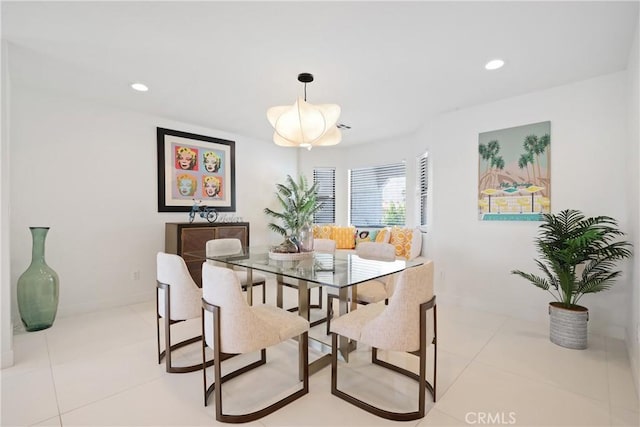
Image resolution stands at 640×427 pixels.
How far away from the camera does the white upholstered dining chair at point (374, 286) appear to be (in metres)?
2.48

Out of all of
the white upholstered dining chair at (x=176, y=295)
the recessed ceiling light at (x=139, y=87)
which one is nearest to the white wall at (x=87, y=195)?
the recessed ceiling light at (x=139, y=87)

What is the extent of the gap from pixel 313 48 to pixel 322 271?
169 cm

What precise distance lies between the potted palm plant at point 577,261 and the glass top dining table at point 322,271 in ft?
4.21

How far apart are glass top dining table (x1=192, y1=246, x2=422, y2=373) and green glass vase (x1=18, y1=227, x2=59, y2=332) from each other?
172 centimetres

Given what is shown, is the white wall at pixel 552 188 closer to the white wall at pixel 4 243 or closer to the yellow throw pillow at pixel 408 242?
the yellow throw pillow at pixel 408 242

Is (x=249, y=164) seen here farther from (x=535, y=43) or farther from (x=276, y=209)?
(x=535, y=43)

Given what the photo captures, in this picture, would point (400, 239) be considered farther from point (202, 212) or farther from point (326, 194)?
point (202, 212)

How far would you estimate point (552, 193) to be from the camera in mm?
2916

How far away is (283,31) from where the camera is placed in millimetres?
1994

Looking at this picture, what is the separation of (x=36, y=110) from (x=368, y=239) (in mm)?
4477

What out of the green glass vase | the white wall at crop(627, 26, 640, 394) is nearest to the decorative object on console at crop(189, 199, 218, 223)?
the green glass vase

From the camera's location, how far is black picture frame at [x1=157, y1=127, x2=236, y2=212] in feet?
12.9

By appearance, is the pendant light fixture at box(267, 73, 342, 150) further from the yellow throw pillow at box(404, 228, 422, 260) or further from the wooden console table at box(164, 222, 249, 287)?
the yellow throw pillow at box(404, 228, 422, 260)

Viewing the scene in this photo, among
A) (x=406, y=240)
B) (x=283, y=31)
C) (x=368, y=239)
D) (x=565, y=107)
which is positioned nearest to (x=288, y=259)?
(x=283, y=31)
